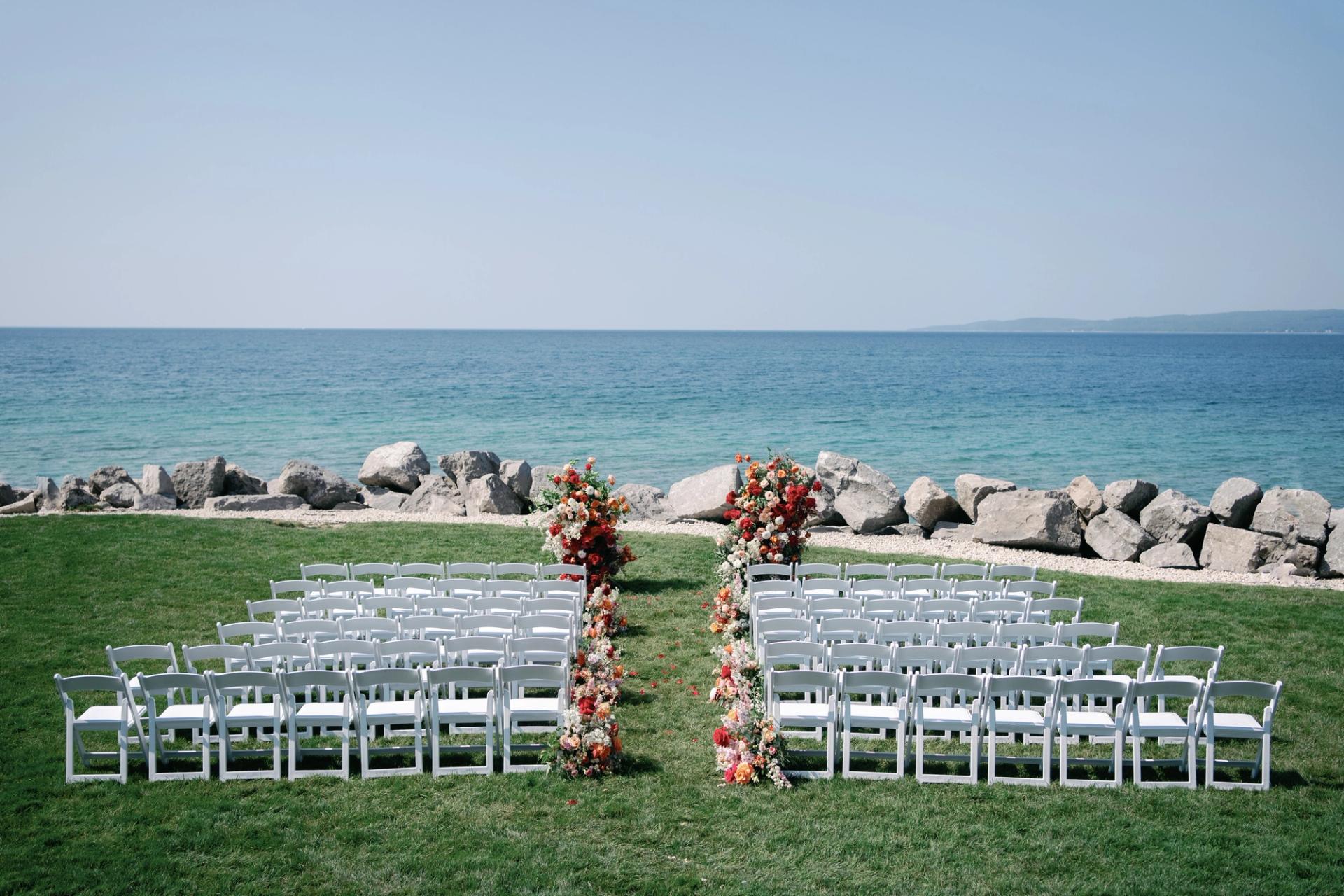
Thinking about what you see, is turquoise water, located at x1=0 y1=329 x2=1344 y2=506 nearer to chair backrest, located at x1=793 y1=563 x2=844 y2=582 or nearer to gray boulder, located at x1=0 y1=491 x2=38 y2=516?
gray boulder, located at x1=0 y1=491 x2=38 y2=516

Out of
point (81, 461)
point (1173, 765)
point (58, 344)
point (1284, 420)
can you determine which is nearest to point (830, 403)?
point (1284, 420)

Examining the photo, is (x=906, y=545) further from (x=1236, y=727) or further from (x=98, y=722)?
(x=98, y=722)

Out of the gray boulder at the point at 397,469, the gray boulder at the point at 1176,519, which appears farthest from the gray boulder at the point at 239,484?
the gray boulder at the point at 1176,519

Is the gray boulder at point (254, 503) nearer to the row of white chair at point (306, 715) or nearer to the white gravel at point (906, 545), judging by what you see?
the white gravel at point (906, 545)

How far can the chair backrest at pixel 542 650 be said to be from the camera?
8.20m

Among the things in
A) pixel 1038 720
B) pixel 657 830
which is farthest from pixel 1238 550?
pixel 657 830

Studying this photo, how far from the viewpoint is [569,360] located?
92375 mm

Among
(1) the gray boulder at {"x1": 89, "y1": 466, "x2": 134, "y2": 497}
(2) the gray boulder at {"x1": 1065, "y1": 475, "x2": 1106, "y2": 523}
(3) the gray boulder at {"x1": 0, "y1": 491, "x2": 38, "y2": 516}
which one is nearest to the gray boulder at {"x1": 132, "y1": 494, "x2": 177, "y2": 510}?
(1) the gray boulder at {"x1": 89, "y1": 466, "x2": 134, "y2": 497}

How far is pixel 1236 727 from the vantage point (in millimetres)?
7238

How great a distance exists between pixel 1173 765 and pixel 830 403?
44970 mm

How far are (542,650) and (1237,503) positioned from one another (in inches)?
569

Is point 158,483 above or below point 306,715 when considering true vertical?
below

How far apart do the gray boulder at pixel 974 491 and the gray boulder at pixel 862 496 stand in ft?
3.97

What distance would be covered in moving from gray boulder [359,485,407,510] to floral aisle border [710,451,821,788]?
11.1 m
